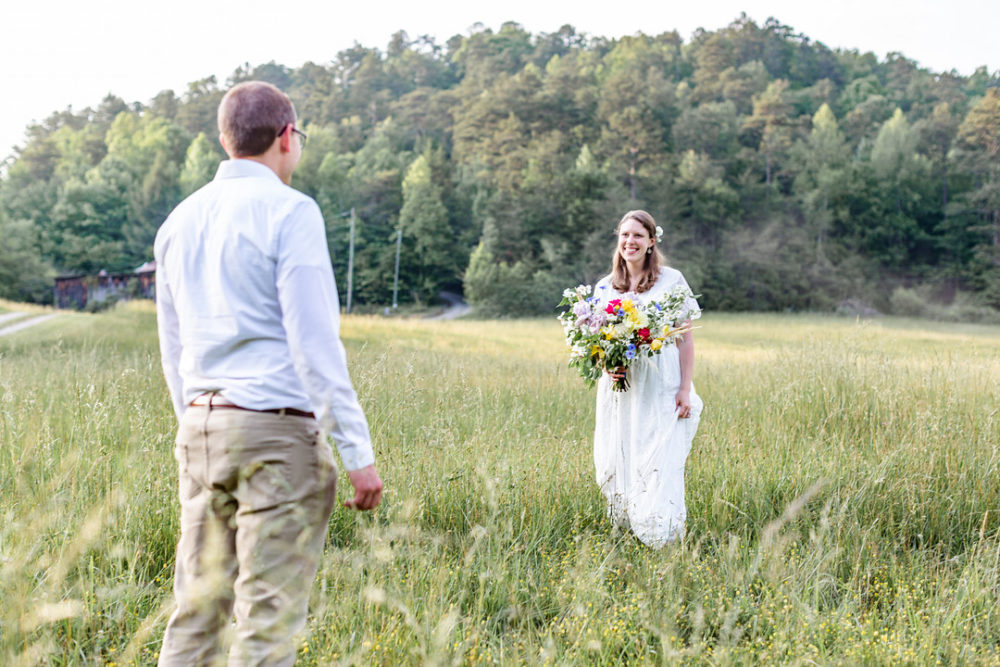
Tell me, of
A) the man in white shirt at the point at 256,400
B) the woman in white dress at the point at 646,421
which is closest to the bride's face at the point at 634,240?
the woman in white dress at the point at 646,421

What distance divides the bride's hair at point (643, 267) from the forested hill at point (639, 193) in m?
49.1

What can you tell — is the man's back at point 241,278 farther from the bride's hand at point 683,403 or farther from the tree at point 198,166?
the tree at point 198,166

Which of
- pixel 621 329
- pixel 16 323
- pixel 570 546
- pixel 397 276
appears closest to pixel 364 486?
pixel 570 546

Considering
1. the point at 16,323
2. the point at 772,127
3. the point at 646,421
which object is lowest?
the point at 16,323

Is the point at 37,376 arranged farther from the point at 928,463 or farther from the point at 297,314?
the point at 928,463

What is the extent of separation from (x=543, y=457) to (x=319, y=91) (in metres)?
110

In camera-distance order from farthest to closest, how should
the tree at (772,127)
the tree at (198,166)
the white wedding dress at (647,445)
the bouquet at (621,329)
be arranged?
the tree at (198,166) < the tree at (772,127) < the bouquet at (621,329) < the white wedding dress at (647,445)

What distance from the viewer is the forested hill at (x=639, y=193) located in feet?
196

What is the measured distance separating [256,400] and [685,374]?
3262mm

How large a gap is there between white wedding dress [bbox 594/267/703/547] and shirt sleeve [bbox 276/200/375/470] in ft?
8.80

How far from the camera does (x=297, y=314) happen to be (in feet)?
7.38

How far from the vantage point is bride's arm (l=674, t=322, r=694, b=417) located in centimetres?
477

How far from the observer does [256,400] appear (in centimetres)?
228

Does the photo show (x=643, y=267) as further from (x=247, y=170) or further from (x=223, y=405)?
(x=223, y=405)
